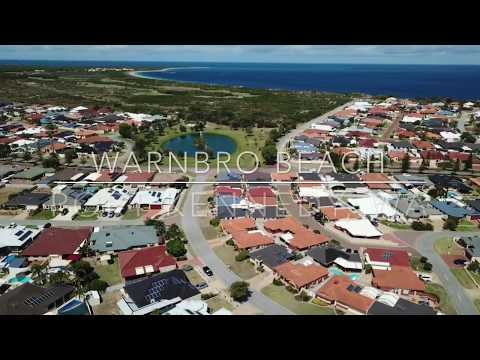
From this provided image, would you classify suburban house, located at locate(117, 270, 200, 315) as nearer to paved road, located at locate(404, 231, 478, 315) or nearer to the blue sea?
paved road, located at locate(404, 231, 478, 315)

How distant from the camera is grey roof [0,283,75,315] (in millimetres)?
7492

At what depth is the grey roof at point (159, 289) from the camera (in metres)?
7.95

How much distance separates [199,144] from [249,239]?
10.6m

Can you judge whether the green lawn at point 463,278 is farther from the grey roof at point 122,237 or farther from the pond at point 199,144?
the pond at point 199,144

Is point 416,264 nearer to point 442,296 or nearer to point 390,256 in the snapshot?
point 390,256

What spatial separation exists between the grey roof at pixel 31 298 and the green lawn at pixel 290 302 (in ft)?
13.9

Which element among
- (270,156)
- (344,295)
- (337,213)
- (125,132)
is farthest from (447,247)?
(125,132)

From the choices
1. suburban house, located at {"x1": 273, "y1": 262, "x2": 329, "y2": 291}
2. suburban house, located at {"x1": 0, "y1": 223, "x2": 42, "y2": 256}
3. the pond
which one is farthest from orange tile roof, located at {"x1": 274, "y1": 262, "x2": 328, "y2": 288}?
the pond

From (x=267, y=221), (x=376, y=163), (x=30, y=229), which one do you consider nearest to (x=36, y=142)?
(x=30, y=229)

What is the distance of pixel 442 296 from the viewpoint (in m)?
8.41

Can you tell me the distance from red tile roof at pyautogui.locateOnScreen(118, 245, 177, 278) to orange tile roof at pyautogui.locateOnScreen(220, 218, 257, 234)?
2000 mm

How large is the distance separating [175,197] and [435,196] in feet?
29.6

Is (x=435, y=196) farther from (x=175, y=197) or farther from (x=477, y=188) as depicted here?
(x=175, y=197)
